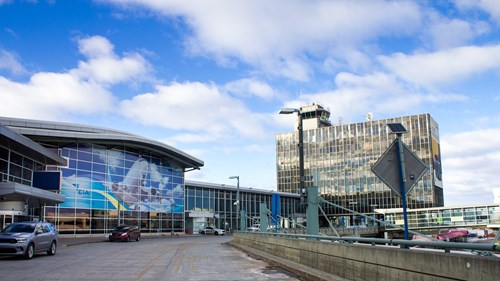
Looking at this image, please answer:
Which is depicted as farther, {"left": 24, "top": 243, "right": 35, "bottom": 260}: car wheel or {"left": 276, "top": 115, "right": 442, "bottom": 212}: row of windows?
{"left": 276, "top": 115, "right": 442, "bottom": 212}: row of windows

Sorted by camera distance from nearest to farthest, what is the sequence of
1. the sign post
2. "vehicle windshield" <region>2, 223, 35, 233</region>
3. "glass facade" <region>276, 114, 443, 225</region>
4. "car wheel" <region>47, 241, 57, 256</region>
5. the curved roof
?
1. the sign post
2. "vehicle windshield" <region>2, 223, 35, 233</region>
3. "car wheel" <region>47, 241, 57, 256</region>
4. the curved roof
5. "glass facade" <region>276, 114, 443, 225</region>

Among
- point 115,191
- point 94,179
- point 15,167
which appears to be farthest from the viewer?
point 115,191

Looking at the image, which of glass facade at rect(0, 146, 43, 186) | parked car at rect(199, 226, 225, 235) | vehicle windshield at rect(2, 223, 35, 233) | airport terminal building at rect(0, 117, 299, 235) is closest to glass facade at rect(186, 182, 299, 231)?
airport terminal building at rect(0, 117, 299, 235)

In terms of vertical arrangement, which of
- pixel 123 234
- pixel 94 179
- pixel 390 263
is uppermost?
pixel 94 179

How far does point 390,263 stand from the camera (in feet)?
30.2

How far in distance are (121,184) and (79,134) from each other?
977 cm

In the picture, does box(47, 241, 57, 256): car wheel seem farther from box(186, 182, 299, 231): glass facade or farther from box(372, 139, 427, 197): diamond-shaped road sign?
box(186, 182, 299, 231): glass facade

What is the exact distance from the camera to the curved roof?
49062mm

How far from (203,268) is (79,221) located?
1596 inches

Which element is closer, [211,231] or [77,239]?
[77,239]

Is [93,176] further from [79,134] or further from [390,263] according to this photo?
[390,263]

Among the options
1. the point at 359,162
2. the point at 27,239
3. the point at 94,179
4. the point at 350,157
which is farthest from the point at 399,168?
the point at 350,157

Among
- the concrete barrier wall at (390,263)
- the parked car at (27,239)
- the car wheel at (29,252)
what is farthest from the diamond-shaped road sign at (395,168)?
the car wheel at (29,252)

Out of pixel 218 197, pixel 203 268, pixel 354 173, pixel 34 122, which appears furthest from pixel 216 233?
Result: pixel 203 268
